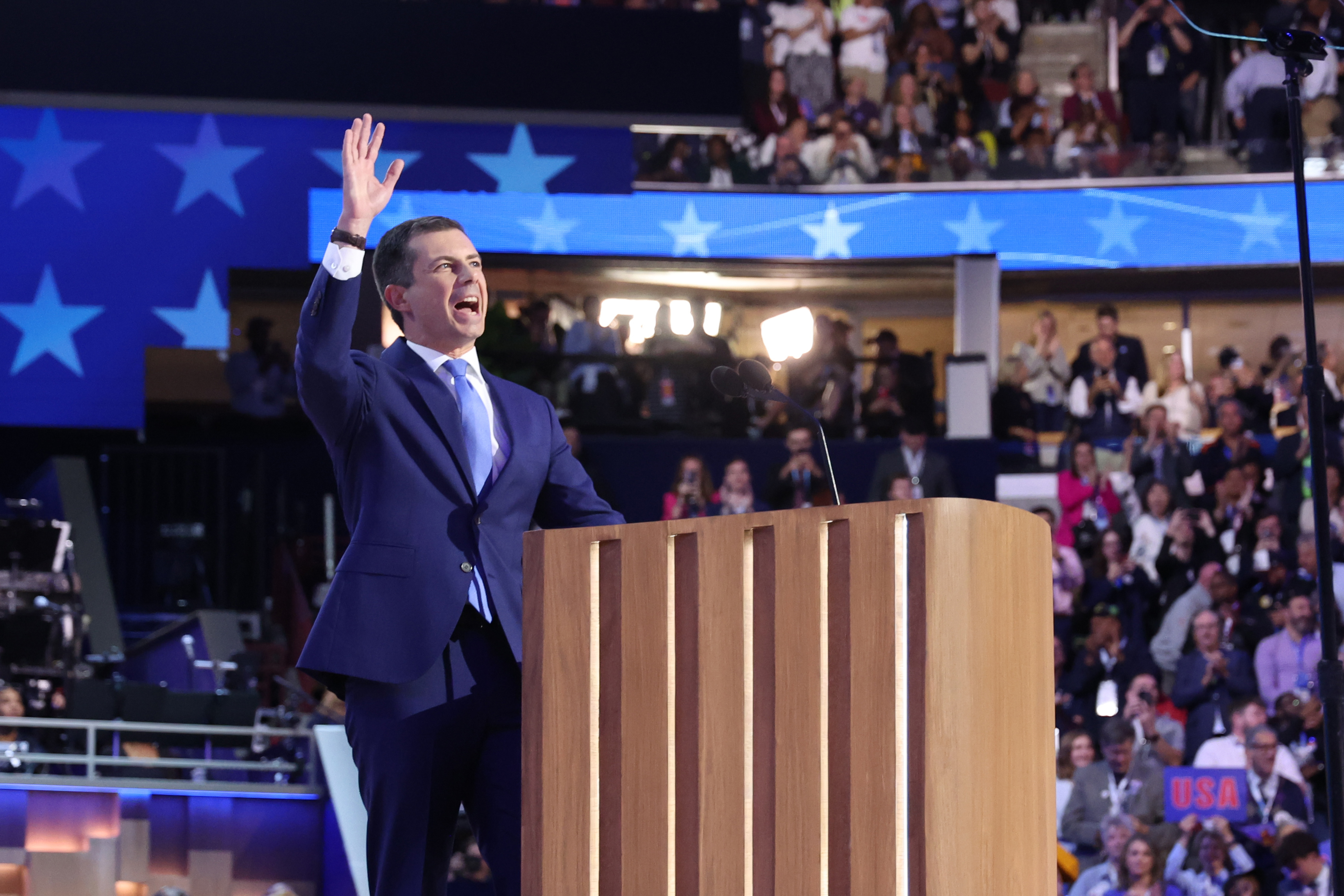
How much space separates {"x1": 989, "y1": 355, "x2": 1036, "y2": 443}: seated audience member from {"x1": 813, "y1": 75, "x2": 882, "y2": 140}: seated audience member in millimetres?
1877

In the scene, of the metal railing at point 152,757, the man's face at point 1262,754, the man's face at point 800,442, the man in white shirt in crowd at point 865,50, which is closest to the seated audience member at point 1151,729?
the man's face at point 1262,754

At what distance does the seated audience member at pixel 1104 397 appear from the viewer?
9.13 metres

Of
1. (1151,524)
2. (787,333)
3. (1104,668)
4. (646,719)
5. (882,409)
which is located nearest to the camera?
(646,719)

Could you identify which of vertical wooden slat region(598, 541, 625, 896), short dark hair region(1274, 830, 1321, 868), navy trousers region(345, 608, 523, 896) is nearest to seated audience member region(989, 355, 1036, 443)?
short dark hair region(1274, 830, 1321, 868)

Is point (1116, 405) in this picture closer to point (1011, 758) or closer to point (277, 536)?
point (277, 536)

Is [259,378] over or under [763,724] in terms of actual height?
over

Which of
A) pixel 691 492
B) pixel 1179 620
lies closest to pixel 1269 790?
pixel 1179 620

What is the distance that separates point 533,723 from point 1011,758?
61cm

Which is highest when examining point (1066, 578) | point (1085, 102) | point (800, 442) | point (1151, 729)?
point (1085, 102)

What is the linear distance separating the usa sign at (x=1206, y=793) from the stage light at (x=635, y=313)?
3.88m

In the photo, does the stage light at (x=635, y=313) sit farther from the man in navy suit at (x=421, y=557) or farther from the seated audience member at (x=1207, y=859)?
the man in navy suit at (x=421, y=557)

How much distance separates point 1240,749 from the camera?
7.11 meters

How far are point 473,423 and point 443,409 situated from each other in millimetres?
67

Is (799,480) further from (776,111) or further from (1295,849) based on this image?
(776,111)
